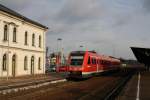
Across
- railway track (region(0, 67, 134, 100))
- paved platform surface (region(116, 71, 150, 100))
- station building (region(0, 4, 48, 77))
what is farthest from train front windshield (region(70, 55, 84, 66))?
station building (region(0, 4, 48, 77))

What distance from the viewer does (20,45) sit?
1884 inches

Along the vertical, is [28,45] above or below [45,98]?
Result: above

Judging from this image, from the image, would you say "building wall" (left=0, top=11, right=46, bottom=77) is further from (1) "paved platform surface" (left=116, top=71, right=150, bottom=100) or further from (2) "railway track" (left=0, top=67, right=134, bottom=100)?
(1) "paved platform surface" (left=116, top=71, right=150, bottom=100)

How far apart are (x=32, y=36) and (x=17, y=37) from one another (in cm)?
634

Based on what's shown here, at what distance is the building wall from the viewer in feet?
138

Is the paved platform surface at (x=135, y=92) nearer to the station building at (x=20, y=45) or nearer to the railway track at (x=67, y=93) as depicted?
the railway track at (x=67, y=93)

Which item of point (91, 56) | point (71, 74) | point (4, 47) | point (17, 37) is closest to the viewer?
point (71, 74)

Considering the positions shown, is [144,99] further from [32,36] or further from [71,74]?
[32,36]

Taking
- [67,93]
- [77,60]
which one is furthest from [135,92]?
[77,60]

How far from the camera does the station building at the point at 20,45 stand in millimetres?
42469

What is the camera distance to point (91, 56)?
37344 millimetres

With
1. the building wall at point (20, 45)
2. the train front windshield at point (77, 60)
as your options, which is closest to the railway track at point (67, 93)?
the train front windshield at point (77, 60)

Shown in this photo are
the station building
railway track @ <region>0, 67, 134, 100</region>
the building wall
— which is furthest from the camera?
the station building

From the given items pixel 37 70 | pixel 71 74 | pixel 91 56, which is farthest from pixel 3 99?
pixel 37 70
